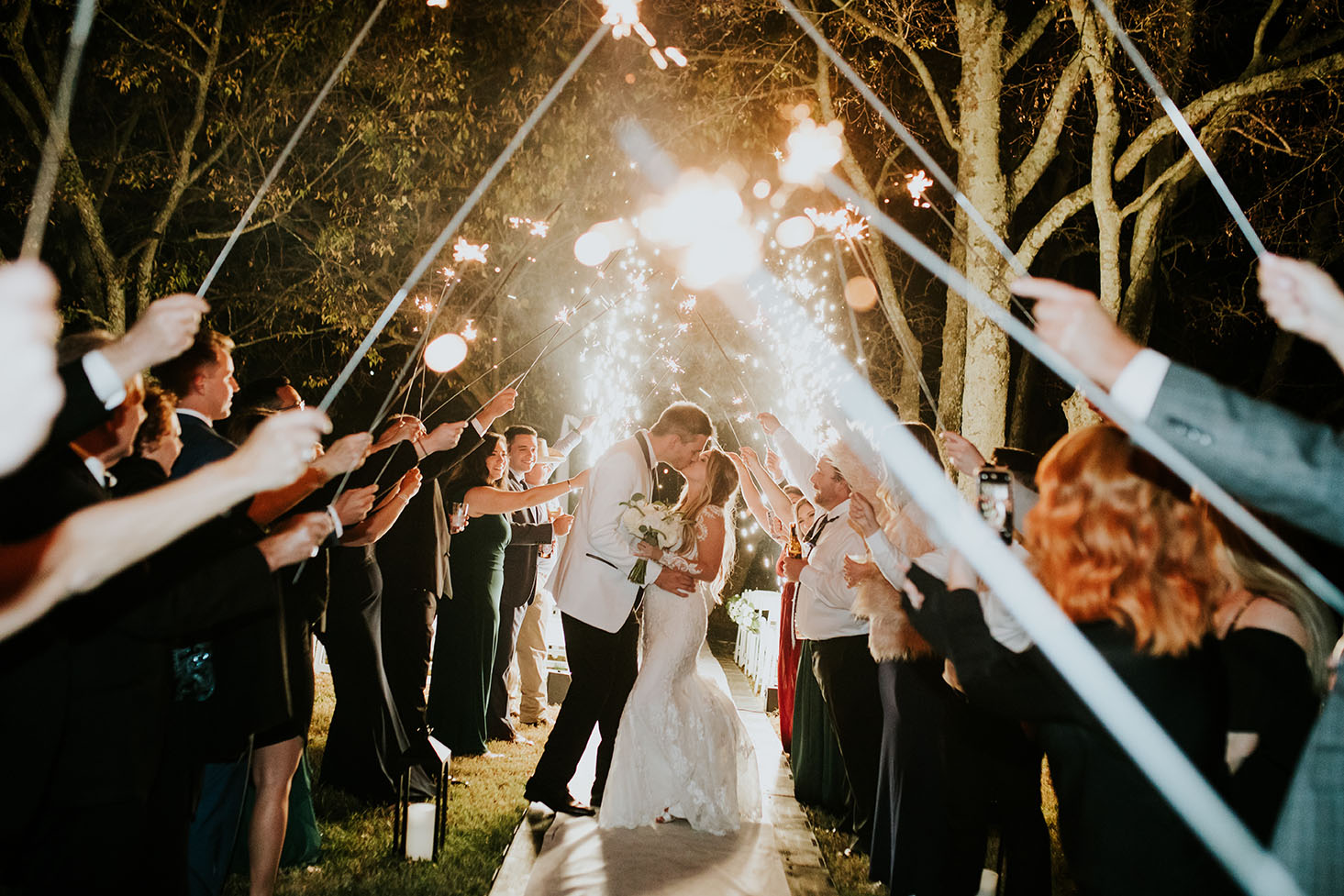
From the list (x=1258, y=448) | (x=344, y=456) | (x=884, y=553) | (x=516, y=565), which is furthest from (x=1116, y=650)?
(x=516, y=565)

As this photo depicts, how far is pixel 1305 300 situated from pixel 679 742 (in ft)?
14.8

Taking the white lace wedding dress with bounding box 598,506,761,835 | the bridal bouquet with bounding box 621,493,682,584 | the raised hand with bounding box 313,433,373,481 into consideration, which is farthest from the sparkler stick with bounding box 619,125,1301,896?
the white lace wedding dress with bounding box 598,506,761,835

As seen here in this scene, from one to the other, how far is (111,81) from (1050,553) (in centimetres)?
1314

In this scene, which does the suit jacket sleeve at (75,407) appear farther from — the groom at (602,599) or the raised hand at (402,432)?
the groom at (602,599)

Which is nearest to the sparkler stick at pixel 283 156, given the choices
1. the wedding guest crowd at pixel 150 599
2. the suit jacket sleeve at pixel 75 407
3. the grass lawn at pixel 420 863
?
the wedding guest crowd at pixel 150 599

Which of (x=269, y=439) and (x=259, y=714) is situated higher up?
(x=269, y=439)

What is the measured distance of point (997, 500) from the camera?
98.9 inches

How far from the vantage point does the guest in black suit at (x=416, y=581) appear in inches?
225

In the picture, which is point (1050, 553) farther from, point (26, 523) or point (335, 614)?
point (335, 614)

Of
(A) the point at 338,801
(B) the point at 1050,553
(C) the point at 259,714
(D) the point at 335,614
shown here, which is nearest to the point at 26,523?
(C) the point at 259,714

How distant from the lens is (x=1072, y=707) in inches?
83.4

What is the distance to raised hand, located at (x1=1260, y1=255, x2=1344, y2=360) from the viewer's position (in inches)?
62.0

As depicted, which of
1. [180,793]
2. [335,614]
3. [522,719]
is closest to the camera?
[180,793]

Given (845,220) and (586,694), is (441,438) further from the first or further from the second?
(845,220)
